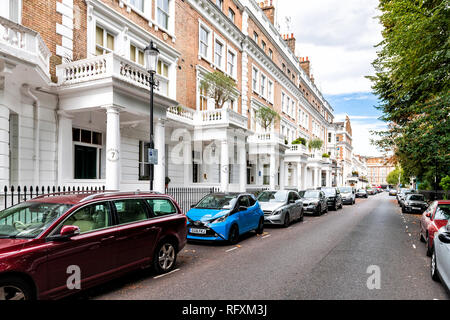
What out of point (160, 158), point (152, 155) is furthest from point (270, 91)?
point (152, 155)

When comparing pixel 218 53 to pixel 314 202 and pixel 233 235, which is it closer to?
pixel 314 202

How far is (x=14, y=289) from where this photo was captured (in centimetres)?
377

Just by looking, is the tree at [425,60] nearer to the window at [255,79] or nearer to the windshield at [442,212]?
the windshield at [442,212]

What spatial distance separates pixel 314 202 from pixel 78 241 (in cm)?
1590

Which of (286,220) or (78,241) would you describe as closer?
(78,241)

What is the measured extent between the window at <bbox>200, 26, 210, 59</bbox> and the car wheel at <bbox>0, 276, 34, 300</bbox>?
706 inches

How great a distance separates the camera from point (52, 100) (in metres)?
10.9

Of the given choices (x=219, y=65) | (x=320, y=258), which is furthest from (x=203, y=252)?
(x=219, y=65)

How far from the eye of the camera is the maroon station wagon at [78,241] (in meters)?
3.88

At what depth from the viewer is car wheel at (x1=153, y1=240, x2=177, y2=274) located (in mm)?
6141

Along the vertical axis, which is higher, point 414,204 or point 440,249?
point 440,249

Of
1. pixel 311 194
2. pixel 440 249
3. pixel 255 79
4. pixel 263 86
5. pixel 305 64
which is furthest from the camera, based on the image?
pixel 305 64

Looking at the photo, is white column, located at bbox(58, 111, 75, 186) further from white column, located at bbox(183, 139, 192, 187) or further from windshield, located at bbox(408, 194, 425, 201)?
windshield, located at bbox(408, 194, 425, 201)

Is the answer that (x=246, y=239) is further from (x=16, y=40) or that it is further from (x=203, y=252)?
(x=16, y=40)
